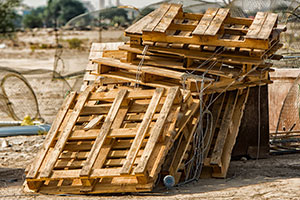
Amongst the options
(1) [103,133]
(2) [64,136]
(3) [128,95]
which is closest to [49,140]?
(2) [64,136]

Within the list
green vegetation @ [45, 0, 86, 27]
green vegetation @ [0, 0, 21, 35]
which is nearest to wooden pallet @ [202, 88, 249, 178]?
green vegetation @ [0, 0, 21, 35]

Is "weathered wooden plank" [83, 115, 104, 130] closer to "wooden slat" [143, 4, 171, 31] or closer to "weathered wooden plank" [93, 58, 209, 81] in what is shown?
"weathered wooden plank" [93, 58, 209, 81]

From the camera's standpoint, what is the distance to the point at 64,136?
22.1ft

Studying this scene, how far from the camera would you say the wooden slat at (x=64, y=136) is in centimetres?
641

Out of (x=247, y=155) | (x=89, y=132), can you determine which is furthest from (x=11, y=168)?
(x=247, y=155)

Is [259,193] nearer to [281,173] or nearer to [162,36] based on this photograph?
[281,173]

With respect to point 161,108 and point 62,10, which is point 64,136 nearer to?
point 161,108

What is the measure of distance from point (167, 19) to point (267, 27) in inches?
52.9

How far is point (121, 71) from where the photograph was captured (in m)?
8.05

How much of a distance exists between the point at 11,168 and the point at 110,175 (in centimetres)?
277

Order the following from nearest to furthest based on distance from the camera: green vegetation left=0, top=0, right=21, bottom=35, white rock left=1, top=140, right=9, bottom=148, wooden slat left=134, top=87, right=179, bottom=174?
1. wooden slat left=134, top=87, right=179, bottom=174
2. white rock left=1, top=140, right=9, bottom=148
3. green vegetation left=0, top=0, right=21, bottom=35

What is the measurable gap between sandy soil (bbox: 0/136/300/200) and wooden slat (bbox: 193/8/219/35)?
1.92 metres

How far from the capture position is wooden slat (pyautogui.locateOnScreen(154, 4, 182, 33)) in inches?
290

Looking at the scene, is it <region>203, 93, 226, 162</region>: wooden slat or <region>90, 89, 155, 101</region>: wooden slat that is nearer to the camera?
<region>90, 89, 155, 101</region>: wooden slat
